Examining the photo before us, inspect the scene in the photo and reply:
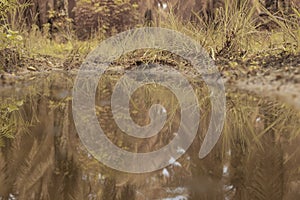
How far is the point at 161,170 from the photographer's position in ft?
3.49

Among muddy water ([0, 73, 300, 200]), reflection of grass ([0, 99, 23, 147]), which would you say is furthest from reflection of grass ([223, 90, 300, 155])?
reflection of grass ([0, 99, 23, 147])

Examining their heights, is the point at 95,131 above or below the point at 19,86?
above

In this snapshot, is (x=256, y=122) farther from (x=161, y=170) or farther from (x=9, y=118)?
(x=9, y=118)

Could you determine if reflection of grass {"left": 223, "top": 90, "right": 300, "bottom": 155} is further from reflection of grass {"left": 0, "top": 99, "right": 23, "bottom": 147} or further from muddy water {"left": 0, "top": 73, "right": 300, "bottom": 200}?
reflection of grass {"left": 0, "top": 99, "right": 23, "bottom": 147}

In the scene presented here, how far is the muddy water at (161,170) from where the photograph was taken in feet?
2.96

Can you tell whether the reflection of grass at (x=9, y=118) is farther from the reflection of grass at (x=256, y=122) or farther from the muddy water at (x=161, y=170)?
the reflection of grass at (x=256, y=122)

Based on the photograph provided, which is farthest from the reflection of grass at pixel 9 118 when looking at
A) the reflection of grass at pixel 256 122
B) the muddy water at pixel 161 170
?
the reflection of grass at pixel 256 122

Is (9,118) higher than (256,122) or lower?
lower

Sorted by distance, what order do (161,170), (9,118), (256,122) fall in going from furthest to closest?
(9,118), (256,122), (161,170)

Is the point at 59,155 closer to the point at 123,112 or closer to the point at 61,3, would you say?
the point at 123,112

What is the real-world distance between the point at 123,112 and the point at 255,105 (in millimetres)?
593

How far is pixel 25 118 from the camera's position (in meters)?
1.78

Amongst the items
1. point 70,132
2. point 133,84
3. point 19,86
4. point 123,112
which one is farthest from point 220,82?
point 70,132

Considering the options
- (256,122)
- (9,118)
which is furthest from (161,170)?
(9,118)
